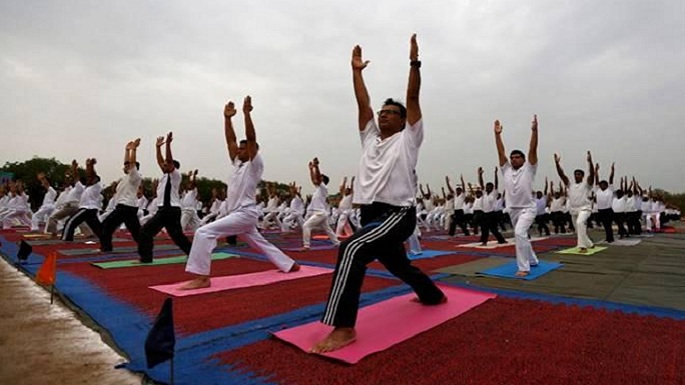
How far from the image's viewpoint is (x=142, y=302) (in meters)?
4.21

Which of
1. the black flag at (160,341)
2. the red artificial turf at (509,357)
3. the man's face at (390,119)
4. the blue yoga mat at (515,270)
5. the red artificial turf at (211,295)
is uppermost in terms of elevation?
the man's face at (390,119)

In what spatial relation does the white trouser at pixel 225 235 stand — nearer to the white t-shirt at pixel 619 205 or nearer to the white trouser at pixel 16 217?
the white t-shirt at pixel 619 205

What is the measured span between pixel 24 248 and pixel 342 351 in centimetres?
648

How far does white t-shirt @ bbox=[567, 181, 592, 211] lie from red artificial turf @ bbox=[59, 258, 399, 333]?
735 cm

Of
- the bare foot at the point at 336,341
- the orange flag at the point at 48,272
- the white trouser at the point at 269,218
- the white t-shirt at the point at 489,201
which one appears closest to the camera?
the bare foot at the point at 336,341

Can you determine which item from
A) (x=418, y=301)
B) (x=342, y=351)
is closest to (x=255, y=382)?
(x=342, y=351)

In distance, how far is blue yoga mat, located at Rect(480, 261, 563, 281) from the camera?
5953mm

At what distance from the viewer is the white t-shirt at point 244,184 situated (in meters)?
5.57

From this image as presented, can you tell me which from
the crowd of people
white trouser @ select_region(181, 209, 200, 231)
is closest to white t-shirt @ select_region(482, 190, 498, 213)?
the crowd of people

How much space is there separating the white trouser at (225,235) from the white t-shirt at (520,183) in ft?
13.1

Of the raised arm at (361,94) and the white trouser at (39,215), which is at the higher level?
the raised arm at (361,94)

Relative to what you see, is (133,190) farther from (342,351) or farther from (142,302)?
(342,351)

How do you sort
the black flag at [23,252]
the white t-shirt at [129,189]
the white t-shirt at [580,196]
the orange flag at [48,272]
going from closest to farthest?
the orange flag at [48,272]
the black flag at [23,252]
the white t-shirt at [129,189]
the white t-shirt at [580,196]

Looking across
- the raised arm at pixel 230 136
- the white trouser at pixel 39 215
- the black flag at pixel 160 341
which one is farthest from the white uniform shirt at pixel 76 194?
the black flag at pixel 160 341
